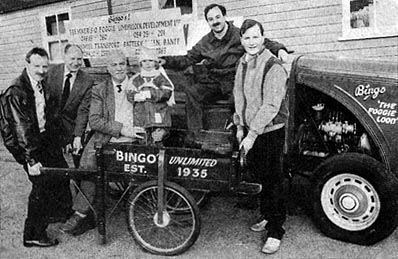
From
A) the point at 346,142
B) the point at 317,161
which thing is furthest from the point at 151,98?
the point at 346,142

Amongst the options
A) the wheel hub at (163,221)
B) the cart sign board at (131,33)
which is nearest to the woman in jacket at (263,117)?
the wheel hub at (163,221)

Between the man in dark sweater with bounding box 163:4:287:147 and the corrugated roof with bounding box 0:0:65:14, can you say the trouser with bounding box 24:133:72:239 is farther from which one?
the corrugated roof with bounding box 0:0:65:14

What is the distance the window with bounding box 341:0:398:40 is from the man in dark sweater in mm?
3380

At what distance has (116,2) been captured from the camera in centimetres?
1036

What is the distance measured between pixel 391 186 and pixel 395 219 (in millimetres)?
264

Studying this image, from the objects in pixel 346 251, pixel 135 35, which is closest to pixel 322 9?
pixel 135 35

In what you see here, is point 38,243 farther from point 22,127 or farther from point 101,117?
point 101,117

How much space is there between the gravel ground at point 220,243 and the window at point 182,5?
5130 mm

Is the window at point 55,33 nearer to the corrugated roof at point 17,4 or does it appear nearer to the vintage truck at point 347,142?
the corrugated roof at point 17,4

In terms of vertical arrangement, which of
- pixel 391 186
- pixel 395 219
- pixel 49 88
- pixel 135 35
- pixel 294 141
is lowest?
pixel 395 219

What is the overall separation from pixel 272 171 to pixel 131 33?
3.29 meters

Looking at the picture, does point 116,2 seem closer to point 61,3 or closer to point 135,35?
point 61,3

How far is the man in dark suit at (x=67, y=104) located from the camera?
4.57 m

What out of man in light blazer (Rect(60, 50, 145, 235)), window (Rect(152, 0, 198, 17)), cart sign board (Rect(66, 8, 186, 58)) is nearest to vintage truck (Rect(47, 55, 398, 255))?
man in light blazer (Rect(60, 50, 145, 235))
